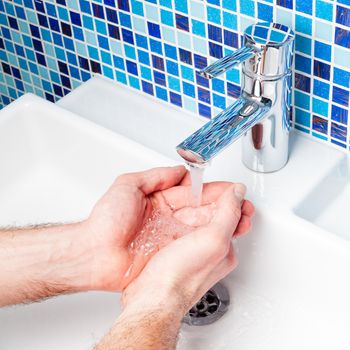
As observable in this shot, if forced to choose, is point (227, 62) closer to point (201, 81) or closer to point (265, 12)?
point (265, 12)

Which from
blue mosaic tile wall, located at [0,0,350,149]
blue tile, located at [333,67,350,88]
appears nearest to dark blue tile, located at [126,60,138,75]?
blue mosaic tile wall, located at [0,0,350,149]

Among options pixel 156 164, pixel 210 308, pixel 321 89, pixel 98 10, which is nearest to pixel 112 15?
pixel 98 10

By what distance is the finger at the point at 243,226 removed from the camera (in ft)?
2.91

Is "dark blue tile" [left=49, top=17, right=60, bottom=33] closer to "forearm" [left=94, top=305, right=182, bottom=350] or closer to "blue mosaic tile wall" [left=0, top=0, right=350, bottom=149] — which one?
"blue mosaic tile wall" [left=0, top=0, right=350, bottom=149]

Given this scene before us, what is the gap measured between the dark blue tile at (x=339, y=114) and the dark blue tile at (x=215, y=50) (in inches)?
6.8

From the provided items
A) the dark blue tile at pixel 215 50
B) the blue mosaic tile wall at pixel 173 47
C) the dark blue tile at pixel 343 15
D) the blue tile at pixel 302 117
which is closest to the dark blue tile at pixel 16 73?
the blue mosaic tile wall at pixel 173 47

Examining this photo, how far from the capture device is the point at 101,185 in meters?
1.11

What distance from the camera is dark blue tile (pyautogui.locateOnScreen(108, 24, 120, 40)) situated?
1.11m

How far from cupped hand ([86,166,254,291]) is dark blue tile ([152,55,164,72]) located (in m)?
0.20

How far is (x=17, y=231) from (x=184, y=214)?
221mm

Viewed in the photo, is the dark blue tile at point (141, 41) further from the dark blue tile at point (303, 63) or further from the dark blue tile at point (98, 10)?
the dark blue tile at point (303, 63)

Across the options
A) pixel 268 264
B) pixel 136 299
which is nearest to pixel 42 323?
pixel 136 299

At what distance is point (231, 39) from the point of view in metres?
0.98

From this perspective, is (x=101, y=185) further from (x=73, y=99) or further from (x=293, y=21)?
(x=293, y=21)
